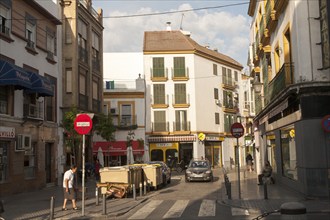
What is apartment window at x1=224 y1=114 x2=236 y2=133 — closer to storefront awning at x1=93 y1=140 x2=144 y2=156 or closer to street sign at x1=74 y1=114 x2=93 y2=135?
storefront awning at x1=93 y1=140 x2=144 y2=156

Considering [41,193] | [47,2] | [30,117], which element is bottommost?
[41,193]

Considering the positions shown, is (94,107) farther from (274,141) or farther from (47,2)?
(274,141)

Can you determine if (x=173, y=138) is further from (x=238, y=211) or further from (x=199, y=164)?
(x=238, y=211)

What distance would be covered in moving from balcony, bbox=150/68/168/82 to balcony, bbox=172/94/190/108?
→ 2368 mm

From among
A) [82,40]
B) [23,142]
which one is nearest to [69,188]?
[23,142]

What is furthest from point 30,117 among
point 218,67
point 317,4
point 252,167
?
point 218,67

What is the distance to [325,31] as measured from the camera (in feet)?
49.7

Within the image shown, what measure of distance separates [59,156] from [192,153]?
69.8ft

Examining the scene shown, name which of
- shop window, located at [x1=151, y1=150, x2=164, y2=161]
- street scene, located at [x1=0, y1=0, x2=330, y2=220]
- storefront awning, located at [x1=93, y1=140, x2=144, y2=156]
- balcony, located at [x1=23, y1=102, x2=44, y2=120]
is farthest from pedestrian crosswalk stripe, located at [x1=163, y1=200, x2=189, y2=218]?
shop window, located at [x1=151, y1=150, x2=164, y2=161]

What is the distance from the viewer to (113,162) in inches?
1614

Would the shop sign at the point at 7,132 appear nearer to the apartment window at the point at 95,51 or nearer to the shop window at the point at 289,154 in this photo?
the shop window at the point at 289,154

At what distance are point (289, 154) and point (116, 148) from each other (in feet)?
81.7

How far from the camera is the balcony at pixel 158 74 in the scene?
151ft

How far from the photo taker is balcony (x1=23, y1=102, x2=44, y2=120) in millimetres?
22062
